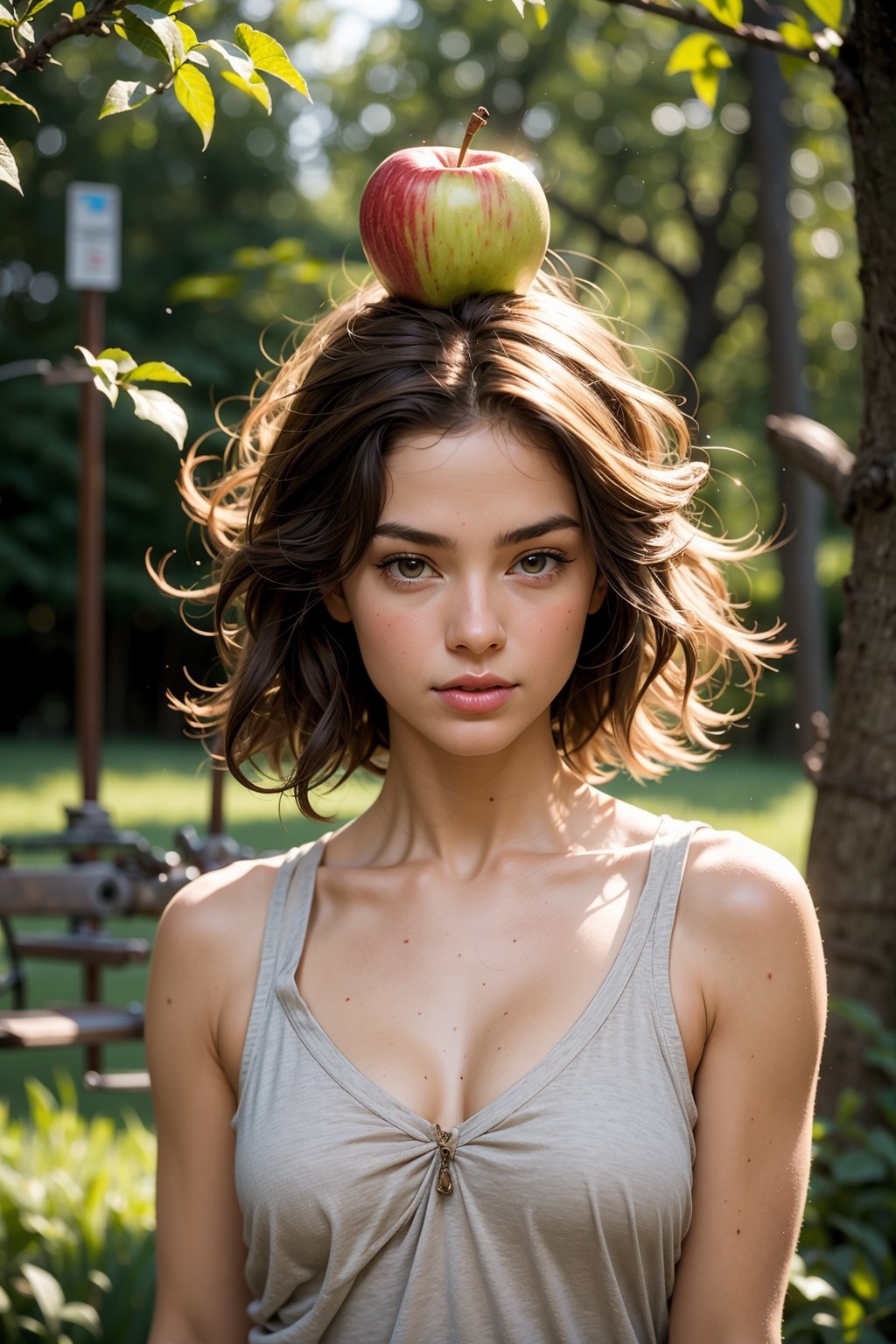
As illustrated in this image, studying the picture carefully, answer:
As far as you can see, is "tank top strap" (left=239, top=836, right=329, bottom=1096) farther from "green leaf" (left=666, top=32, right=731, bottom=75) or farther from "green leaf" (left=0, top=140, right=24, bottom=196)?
"green leaf" (left=666, top=32, right=731, bottom=75)

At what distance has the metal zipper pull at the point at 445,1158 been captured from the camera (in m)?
1.59

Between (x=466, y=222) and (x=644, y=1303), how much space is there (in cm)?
117

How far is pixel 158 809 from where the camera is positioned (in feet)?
37.3

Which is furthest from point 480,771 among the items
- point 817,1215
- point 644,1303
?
point 817,1215

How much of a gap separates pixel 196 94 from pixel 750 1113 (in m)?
1.19

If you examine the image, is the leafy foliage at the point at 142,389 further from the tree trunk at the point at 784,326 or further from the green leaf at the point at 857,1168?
the tree trunk at the point at 784,326

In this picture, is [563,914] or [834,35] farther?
[834,35]

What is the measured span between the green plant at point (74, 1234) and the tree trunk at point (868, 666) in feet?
4.51

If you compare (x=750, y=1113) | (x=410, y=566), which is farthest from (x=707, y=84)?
(x=750, y=1113)

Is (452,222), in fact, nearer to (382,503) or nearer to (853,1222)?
(382,503)

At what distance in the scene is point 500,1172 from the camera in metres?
1.58

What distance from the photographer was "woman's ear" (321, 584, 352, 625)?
5.98 feet

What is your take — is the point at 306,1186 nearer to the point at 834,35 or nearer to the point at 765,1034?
the point at 765,1034

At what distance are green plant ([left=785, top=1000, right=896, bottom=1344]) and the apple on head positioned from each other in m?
1.43
